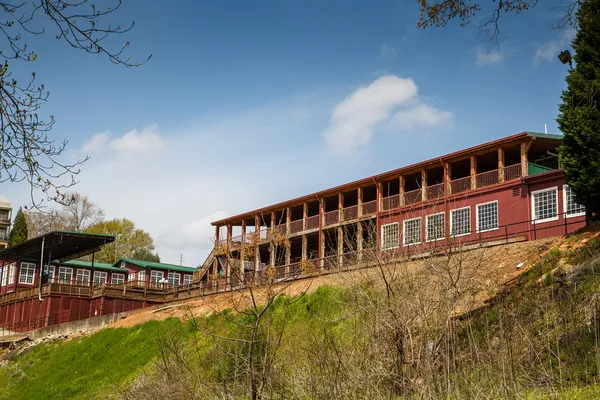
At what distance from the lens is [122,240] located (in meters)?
69.7

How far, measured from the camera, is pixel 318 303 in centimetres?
2333

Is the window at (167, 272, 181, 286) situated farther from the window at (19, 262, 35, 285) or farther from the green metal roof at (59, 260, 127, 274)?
the window at (19, 262, 35, 285)

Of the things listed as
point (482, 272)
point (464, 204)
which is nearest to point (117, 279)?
point (464, 204)

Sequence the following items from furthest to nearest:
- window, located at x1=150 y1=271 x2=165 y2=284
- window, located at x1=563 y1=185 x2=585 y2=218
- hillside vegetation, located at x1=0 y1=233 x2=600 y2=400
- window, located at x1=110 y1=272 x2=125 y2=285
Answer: window, located at x1=150 y1=271 x2=165 y2=284, window, located at x1=110 y1=272 x2=125 y2=285, window, located at x1=563 y1=185 x2=585 y2=218, hillside vegetation, located at x1=0 y1=233 x2=600 y2=400

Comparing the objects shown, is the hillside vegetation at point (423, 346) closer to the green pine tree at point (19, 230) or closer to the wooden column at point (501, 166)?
the wooden column at point (501, 166)

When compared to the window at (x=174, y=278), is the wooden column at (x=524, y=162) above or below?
above

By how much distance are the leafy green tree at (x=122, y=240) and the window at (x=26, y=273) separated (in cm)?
1664

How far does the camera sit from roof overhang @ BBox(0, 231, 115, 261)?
3759cm

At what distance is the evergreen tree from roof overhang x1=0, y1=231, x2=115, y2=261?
25.3 metres

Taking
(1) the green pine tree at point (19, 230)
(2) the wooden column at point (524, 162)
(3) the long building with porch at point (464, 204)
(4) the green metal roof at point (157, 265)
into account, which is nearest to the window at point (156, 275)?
(4) the green metal roof at point (157, 265)

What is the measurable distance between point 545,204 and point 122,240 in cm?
5106

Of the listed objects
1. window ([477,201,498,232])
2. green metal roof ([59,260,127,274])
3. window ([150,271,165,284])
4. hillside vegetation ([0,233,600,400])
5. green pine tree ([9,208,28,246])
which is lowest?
hillside vegetation ([0,233,600,400])

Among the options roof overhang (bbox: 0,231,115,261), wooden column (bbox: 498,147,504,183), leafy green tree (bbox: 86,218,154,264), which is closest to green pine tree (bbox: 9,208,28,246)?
leafy green tree (bbox: 86,218,154,264)

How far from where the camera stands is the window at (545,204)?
2720cm
